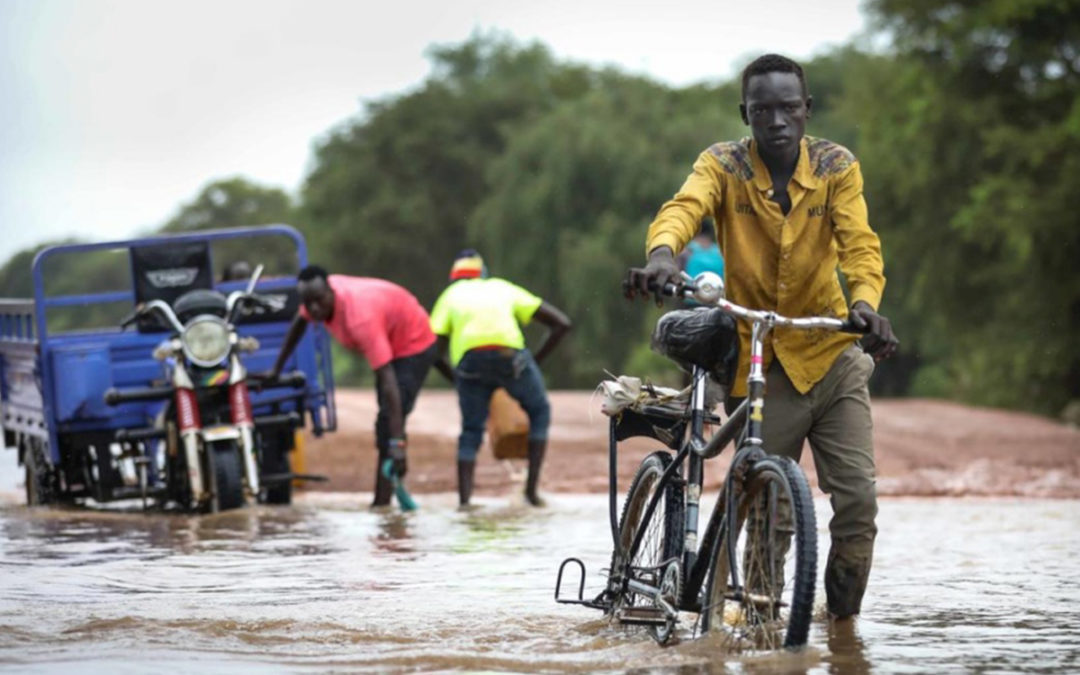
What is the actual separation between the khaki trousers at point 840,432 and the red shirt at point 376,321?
6333 mm

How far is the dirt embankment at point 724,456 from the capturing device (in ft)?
55.3

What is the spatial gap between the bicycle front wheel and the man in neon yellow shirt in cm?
753

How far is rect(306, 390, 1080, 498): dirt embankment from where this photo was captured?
55.3ft

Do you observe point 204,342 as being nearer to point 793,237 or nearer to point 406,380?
point 406,380

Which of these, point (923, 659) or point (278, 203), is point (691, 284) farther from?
point (278, 203)

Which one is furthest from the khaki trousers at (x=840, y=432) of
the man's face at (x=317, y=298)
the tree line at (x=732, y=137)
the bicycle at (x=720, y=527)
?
the tree line at (x=732, y=137)

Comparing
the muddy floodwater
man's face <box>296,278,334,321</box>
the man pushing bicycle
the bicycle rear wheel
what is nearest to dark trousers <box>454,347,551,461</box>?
the muddy floodwater

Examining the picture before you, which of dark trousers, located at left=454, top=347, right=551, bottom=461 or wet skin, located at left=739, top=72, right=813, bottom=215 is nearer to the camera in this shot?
wet skin, located at left=739, top=72, right=813, bottom=215

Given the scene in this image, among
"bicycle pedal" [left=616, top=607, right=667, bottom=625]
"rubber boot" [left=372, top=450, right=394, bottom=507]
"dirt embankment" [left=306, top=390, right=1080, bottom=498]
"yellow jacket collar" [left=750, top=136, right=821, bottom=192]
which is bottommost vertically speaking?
"dirt embankment" [left=306, top=390, right=1080, bottom=498]

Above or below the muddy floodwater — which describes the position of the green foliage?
above

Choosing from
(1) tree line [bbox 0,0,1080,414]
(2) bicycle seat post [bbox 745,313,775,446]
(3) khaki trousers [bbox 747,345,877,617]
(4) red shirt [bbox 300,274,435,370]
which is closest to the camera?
(2) bicycle seat post [bbox 745,313,775,446]

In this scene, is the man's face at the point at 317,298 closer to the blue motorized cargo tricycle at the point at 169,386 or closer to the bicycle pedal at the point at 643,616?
the blue motorized cargo tricycle at the point at 169,386

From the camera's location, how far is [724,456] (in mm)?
20625

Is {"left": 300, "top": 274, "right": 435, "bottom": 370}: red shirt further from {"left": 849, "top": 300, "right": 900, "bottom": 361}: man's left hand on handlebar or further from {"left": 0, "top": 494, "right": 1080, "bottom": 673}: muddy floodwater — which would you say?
{"left": 849, "top": 300, "right": 900, "bottom": 361}: man's left hand on handlebar
